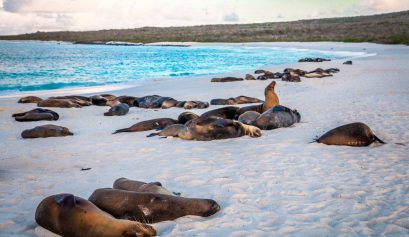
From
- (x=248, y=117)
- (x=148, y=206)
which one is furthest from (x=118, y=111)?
(x=148, y=206)

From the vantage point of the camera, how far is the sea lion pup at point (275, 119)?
925 centimetres

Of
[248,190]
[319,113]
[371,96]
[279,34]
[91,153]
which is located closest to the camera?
[248,190]

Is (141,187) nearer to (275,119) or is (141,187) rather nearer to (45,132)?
(275,119)

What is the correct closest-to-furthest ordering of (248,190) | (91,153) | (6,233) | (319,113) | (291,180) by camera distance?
(6,233) < (248,190) < (291,180) < (91,153) < (319,113)

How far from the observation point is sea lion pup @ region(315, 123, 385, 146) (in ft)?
24.2

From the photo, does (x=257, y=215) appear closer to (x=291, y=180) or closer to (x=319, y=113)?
(x=291, y=180)

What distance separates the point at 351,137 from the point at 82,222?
528 cm

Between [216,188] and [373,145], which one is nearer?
[216,188]

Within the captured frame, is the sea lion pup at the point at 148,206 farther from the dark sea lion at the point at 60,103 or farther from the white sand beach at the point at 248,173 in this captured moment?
the dark sea lion at the point at 60,103

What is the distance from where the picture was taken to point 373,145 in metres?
7.38

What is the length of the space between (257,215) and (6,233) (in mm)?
2530

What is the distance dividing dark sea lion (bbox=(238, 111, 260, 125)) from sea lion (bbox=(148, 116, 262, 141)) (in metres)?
0.76

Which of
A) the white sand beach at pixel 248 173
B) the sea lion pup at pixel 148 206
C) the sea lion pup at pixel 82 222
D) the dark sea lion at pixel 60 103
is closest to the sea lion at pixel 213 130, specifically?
→ the white sand beach at pixel 248 173

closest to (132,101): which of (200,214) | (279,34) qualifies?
(200,214)
